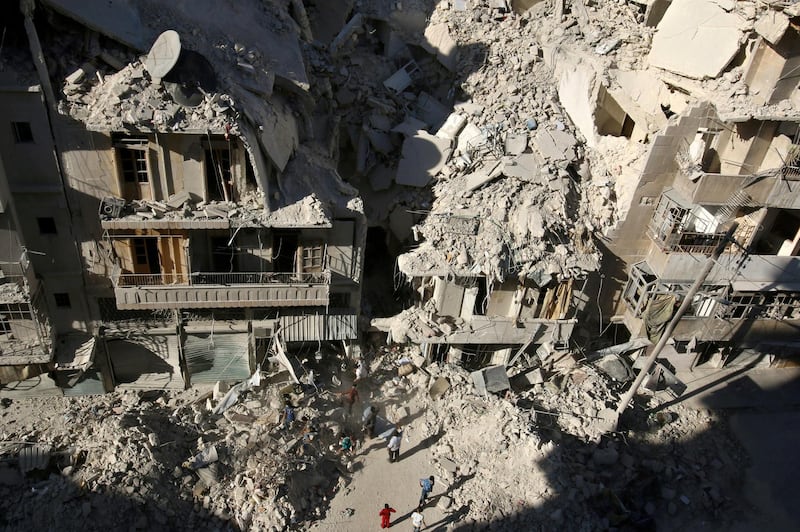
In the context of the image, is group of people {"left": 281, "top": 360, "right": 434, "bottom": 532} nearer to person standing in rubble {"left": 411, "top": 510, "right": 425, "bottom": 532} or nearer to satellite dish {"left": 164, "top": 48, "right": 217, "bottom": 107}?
person standing in rubble {"left": 411, "top": 510, "right": 425, "bottom": 532}

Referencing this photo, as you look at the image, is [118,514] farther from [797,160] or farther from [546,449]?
[797,160]

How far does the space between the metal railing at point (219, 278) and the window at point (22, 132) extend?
17.5 ft

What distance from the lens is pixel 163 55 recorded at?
19391 millimetres

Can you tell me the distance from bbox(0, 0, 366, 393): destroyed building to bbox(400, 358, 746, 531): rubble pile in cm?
640

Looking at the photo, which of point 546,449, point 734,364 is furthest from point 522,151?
point 734,364

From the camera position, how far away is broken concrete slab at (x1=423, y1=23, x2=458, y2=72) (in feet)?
100

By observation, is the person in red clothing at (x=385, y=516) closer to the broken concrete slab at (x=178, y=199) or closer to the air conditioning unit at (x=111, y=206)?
the broken concrete slab at (x=178, y=199)

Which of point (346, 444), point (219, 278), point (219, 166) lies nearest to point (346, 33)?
point (219, 166)

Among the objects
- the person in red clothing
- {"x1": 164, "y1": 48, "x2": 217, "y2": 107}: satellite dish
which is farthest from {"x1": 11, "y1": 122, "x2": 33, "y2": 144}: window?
the person in red clothing

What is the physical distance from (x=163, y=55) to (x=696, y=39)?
21.7m

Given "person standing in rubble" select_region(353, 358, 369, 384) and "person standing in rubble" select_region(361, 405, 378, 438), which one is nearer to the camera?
"person standing in rubble" select_region(361, 405, 378, 438)

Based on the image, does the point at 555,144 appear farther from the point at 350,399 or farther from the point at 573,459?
the point at 350,399

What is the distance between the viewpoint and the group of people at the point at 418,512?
2167 cm

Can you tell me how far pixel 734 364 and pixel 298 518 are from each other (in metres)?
22.1
